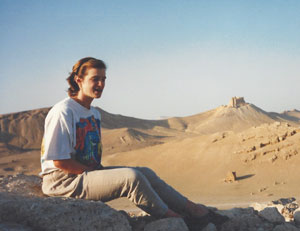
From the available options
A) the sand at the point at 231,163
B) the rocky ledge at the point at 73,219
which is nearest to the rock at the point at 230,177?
the sand at the point at 231,163

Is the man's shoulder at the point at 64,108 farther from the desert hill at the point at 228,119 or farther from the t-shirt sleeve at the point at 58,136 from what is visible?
the desert hill at the point at 228,119

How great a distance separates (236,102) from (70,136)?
213ft

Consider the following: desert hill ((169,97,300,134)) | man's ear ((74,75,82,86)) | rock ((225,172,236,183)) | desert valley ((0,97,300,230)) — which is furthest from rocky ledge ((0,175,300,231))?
desert hill ((169,97,300,134))

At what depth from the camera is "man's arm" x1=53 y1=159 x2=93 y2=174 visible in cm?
288

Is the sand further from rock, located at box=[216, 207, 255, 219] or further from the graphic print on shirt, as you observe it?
the graphic print on shirt

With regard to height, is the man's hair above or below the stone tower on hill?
above

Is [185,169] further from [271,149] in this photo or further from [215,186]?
[271,149]

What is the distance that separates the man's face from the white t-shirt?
16 cm

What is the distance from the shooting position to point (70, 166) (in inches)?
114

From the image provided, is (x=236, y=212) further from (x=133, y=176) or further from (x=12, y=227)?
(x=12, y=227)

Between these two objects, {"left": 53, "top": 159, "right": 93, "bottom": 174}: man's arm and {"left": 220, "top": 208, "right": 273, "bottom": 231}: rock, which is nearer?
{"left": 53, "top": 159, "right": 93, "bottom": 174}: man's arm

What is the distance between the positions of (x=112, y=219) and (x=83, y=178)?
51 centimetres

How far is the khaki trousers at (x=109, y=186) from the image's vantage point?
2.84 meters

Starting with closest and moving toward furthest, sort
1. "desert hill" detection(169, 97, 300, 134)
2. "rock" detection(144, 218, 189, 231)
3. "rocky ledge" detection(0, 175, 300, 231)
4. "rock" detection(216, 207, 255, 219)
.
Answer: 1. "rocky ledge" detection(0, 175, 300, 231)
2. "rock" detection(144, 218, 189, 231)
3. "rock" detection(216, 207, 255, 219)
4. "desert hill" detection(169, 97, 300, 134)
